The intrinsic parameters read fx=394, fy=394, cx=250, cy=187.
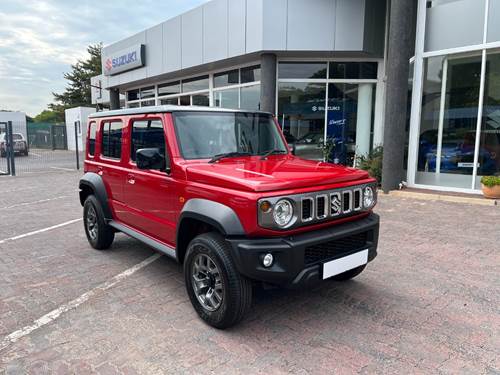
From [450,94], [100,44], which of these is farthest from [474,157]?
[100,44]

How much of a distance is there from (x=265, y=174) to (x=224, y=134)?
3.52 feet

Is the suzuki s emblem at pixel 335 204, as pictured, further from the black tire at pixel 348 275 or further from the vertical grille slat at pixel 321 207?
the black tire at pixel 348 275

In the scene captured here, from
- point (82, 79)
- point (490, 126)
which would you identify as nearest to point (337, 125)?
point (490, 126)

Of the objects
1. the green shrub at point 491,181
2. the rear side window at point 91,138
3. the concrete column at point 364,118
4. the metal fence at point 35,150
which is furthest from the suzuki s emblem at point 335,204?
the metal fence at point 35,150

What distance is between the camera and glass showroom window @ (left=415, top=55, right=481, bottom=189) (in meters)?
9.46

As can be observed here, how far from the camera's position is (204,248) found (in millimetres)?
3295

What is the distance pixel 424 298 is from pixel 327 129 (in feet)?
32.3

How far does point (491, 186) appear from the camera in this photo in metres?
8.58

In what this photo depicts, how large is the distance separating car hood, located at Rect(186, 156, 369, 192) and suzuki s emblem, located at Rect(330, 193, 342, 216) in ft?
0.42

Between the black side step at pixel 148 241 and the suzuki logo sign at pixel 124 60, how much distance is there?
14.6 m

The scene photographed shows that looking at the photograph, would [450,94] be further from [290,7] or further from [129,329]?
[129,329]

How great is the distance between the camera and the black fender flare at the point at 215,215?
3029 millimetres

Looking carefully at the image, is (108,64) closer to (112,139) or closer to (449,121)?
(449,121)

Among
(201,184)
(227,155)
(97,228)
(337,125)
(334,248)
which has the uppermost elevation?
(337,125)
